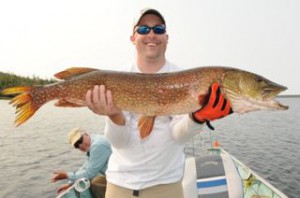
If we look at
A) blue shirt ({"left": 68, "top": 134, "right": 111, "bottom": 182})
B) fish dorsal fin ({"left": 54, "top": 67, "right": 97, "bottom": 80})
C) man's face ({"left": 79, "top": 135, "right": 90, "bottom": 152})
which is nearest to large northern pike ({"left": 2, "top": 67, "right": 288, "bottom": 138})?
fish dorsal fin ({"left": 54, "top": 67, "right": 97, "bottom": 80})

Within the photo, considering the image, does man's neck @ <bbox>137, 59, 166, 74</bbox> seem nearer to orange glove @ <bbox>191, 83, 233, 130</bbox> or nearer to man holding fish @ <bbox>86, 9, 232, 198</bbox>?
man holding fish @ <bbox>86, 9, 232, 198</bbox>

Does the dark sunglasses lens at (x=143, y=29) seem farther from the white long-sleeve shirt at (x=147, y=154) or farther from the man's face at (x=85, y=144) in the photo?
the man's face at (x=85, y=144)

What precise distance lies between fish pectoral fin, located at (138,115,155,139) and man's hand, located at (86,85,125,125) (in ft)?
0.56

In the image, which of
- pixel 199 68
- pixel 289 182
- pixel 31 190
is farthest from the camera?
pixel 289 182

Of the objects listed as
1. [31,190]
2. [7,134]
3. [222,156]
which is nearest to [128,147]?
[222,156]

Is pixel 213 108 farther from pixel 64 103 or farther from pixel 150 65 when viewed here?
pixel 64 103

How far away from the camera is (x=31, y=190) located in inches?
419

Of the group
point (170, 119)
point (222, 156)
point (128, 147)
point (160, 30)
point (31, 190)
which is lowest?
point (31, 190)

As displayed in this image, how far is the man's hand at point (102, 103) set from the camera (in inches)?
113

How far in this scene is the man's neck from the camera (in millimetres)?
3117

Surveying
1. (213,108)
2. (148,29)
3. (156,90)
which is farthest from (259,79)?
(148,29)

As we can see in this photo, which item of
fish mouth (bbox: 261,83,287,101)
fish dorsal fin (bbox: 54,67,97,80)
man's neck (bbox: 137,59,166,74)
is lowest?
fish mouth (bbox: 261,83,287,101)

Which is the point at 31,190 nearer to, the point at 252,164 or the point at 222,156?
the point at 222,156

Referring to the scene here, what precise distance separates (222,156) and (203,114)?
273cm
